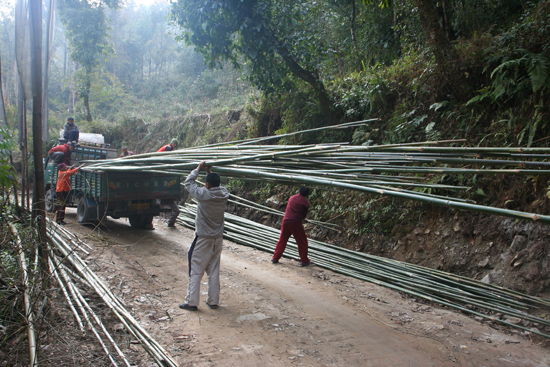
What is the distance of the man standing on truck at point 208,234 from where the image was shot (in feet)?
12.8

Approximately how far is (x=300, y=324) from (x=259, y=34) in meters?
6.23

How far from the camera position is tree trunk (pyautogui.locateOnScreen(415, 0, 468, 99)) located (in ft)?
18.9

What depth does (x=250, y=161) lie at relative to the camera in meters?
3.70

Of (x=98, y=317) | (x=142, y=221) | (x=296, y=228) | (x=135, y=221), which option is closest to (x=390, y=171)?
(x=296, y=228)

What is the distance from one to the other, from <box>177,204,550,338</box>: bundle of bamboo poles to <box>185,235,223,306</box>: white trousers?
209 cm

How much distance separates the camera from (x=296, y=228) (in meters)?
5.67

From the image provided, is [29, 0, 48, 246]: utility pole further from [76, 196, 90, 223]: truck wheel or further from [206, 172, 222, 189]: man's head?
[76, 196, 90, 223]: truck wheel

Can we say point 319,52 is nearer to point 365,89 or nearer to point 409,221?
point 365,89

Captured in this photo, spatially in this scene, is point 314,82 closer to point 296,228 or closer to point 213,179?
point 296,228

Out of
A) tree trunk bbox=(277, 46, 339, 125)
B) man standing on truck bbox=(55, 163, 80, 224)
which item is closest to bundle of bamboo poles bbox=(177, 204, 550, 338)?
tree trunk bbox=(277, 46, 339, 125)

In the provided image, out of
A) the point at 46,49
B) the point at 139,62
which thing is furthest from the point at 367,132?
the point at 139,62

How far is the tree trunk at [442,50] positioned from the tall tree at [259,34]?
270cm

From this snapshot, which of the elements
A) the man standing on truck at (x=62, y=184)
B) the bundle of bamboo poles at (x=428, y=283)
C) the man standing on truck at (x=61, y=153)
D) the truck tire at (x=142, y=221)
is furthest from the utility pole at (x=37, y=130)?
the man standing on truck at (x=61, y=153)

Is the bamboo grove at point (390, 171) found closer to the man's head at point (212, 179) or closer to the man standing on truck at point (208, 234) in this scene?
the man's head at point (212, 179)
